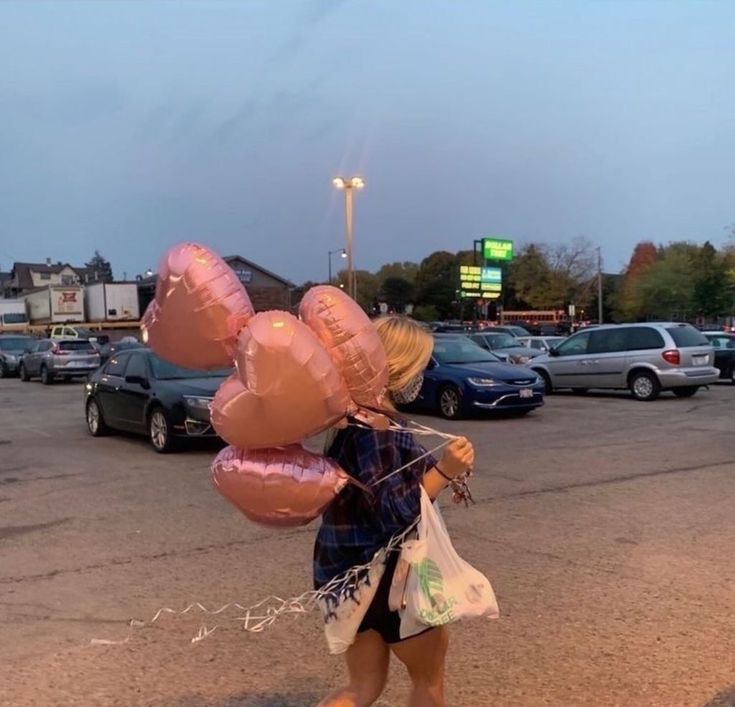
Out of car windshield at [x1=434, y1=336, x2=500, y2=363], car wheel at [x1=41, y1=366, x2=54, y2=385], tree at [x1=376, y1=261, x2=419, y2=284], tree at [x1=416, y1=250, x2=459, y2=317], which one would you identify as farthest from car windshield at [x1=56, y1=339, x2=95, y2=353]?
tree at [x1=376, y1=261, x2=419, y2=284]

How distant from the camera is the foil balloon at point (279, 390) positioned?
2.69 m

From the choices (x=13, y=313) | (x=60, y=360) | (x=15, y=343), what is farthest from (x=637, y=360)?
(x=13, y=313)

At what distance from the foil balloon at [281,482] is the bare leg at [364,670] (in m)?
0.51

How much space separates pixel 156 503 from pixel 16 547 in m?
1.79

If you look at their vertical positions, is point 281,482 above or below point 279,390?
below

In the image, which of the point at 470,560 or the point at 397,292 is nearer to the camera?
the point at 470,560

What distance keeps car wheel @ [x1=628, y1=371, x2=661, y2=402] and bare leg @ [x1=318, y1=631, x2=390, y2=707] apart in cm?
1682

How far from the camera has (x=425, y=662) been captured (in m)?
2.94

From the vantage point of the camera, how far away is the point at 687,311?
70.6 m

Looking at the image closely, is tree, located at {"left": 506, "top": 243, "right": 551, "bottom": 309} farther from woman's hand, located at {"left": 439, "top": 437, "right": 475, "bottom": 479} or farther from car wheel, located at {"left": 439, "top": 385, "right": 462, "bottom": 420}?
woman's hand, located at {"left": 439, "top": 437, "right": 475, "bottom": 479}

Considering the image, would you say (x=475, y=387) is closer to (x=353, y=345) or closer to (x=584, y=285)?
(x=353, y=345)

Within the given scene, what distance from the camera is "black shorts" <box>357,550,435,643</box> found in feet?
9.41

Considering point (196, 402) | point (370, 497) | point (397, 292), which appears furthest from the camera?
point (397, 292)

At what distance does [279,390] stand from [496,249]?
51757mm
